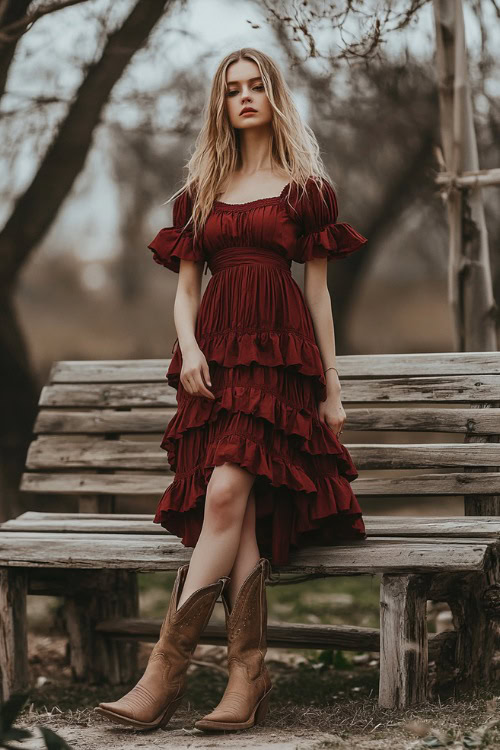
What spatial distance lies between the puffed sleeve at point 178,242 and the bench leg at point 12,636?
1265 millimetres

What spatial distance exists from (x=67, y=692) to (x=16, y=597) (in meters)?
0.54

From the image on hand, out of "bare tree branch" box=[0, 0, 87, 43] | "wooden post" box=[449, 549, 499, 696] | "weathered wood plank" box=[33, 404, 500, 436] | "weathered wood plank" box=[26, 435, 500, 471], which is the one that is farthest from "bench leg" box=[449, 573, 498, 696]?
"bare tree branch" box=[0, 0, 87, 43]

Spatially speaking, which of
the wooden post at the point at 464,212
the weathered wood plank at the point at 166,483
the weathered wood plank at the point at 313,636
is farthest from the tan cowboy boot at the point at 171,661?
the wooden post at the point at 464,212

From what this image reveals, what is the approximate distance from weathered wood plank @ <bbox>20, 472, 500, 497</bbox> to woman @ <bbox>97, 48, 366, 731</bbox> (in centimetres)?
64

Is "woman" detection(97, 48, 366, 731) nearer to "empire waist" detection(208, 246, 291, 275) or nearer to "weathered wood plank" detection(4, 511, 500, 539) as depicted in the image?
"empire waist" detection(208, 246, 291, 275)

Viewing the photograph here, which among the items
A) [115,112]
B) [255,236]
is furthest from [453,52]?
[115,112]

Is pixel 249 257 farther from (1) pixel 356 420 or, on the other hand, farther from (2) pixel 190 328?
(1) pixel 356 420

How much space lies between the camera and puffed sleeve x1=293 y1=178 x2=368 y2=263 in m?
3.11

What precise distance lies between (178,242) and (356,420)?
116 cm

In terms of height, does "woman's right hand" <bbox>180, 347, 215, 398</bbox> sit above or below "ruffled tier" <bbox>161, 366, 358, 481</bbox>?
above

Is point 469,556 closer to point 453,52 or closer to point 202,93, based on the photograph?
point 453,52

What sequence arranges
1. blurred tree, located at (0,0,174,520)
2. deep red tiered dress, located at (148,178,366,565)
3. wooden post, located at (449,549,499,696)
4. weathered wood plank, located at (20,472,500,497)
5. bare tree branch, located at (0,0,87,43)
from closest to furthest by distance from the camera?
deep red tiered dress, located at (148,178,366,565) < wooden post, located at (449,549,499,696) < weathered wood plank, located at (20,472,500,497) < bare tree branch, located at (0,0,87,43) < blurred tree, located at (0,0,174,520)

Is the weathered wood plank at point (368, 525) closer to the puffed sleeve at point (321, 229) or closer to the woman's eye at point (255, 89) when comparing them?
the puffed sleeve at point (321, 229)

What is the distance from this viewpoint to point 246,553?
9.57 ft
